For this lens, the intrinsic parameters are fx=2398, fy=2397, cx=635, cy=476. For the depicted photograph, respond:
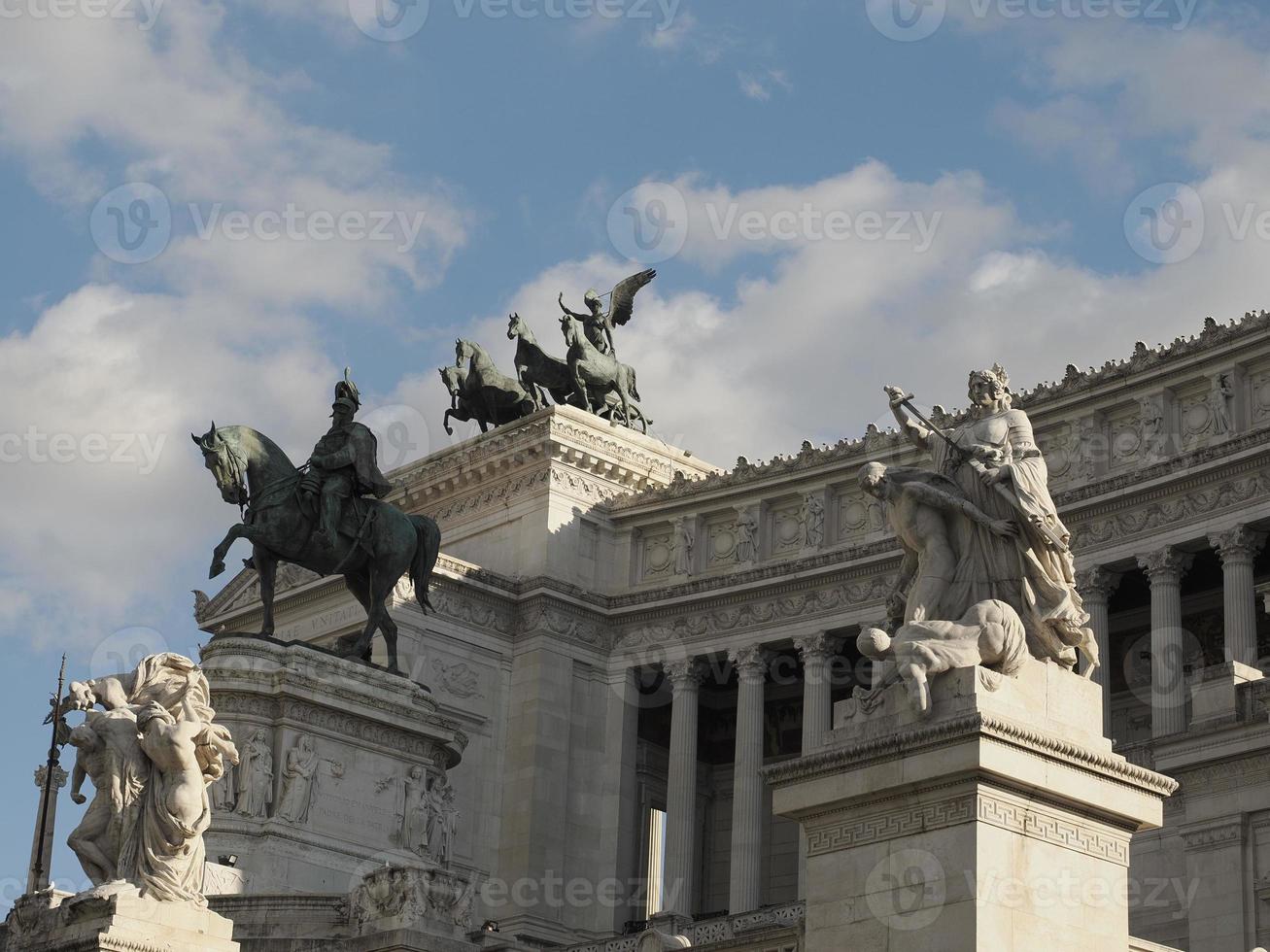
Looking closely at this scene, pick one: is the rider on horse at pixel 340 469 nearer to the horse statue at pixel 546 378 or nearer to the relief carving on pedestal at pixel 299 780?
the relief carving on pedestal at pixel 299 780

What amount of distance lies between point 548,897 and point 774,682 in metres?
10.1

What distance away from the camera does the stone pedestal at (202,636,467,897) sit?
38062mm

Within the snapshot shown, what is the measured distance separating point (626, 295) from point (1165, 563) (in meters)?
23.3

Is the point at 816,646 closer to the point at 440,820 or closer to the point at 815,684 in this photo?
the point at 815,684

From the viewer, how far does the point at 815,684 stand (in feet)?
200

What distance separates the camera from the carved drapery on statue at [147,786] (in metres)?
19.8

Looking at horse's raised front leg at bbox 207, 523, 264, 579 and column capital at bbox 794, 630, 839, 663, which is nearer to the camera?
horse's raised front leg at bbox 207, 523, 264, 579

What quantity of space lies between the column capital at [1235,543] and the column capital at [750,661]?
13679 millimetres

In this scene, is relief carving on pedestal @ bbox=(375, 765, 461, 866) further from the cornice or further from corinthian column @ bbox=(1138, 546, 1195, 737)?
the cornice

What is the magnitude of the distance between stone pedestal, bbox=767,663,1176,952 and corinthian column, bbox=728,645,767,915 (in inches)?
1695

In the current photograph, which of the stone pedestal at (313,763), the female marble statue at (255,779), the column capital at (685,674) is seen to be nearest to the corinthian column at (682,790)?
the column capital at (685,674)

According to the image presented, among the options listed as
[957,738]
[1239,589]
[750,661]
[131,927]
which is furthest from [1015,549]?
[750,661]

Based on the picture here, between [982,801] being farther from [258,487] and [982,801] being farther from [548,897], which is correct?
[548,897]

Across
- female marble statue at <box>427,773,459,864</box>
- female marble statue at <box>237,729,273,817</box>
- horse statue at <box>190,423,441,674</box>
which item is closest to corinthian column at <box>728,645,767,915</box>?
female marble statue at <box>427,773,459,864</box>
